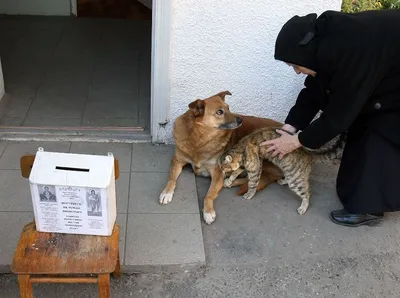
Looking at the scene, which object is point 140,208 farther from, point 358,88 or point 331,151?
point 358,88

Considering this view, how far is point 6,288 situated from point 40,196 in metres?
0.79

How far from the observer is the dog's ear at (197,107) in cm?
329

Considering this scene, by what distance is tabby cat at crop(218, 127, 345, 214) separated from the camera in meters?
3.33

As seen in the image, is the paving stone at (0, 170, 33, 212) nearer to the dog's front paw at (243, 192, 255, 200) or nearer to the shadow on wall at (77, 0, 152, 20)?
the dog's front paw at (243, 192, 255, 200)

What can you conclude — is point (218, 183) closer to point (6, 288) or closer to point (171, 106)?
point (171, 106)

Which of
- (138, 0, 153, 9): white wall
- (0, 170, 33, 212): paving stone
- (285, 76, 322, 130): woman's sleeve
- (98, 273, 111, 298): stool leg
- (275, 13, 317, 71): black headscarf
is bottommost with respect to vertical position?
(0, 170, 33, 212): paving stone

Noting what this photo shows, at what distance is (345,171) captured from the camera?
11.1ft

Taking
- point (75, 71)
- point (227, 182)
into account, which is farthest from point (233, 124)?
point (75, 71)

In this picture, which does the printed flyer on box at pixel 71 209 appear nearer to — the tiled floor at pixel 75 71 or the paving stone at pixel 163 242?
the paving stone at pixel 163 242

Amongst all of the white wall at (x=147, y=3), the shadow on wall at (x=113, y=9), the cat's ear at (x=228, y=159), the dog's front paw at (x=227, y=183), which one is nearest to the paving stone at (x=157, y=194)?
the dog's front paw at (x=227, y=183)

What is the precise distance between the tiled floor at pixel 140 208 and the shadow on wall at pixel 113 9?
3.74m

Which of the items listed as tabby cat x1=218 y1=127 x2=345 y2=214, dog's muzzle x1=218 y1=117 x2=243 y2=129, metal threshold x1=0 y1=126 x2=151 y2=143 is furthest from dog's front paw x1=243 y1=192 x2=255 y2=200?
metal threshold x1=0 y1=126 x2=151 y2=143

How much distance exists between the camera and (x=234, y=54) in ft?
12.3

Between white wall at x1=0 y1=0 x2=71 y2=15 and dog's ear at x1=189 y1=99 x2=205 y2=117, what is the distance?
4364 millimetres
